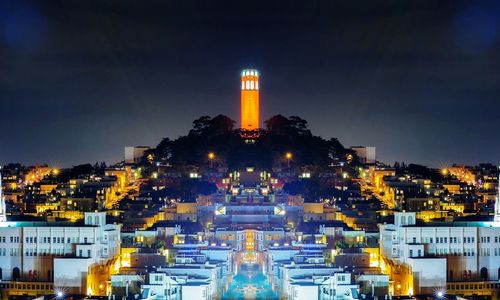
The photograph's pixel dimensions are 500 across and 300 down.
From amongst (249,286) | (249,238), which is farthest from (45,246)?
(249,238)

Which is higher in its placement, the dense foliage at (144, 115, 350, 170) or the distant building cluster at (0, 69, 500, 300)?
the dense foliage at (144, 115, 350, 170)

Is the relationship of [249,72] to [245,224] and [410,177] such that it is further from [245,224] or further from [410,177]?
[245,224]

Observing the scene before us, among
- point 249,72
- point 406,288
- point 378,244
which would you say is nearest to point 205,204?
point 378,244

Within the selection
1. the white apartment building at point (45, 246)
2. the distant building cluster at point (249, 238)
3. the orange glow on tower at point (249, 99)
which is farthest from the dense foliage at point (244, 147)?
the white apartment building at point (45, 246)

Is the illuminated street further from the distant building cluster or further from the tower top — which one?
the tower top

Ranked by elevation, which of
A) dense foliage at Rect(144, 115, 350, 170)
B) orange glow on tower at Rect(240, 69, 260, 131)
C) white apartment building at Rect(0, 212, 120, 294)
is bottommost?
white apartment building at Rect(0, 212, 120, 294)

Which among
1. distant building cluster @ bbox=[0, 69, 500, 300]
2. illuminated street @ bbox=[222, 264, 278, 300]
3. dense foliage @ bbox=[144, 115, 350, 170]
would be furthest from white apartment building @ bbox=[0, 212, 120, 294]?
dense foliage @ bbox=[144, 115, 350, 170]

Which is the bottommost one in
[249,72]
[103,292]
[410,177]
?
[103,292]
